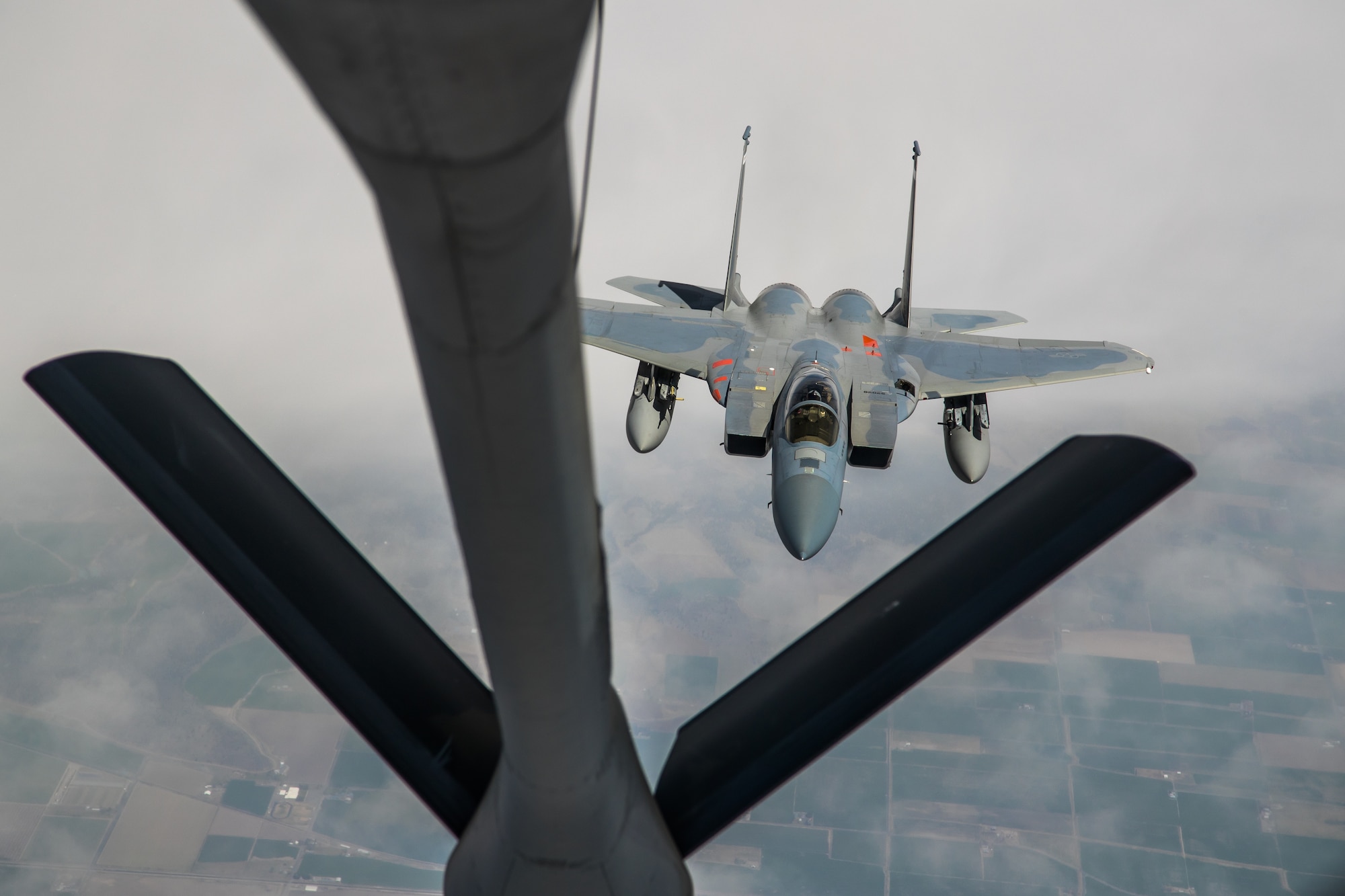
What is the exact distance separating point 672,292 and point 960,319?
7341 millimetres

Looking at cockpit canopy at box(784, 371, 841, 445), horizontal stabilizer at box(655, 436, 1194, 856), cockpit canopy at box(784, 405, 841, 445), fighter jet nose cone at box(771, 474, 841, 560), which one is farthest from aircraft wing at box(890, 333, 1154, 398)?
horizontal stabilizer at box(655, 436, 1194, 856)

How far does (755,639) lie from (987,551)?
96.4 ft

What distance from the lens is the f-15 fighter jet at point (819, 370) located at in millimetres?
14773

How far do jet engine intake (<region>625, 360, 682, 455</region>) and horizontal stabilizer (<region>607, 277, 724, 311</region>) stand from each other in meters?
3.17

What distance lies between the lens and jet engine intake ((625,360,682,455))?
18.3 metres

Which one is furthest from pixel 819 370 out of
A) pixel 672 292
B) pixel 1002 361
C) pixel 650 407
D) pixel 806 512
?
pixel 672 292

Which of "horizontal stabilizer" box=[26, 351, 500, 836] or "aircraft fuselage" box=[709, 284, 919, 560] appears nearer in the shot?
"horizontal stabilizer" box=[26, 351, 500, 836]

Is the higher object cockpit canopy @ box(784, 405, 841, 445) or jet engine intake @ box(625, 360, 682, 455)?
cockpit canopy @ box(784, 405, 841, 445)

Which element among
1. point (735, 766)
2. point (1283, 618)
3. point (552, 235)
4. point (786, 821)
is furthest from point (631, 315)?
point (1283, 618)

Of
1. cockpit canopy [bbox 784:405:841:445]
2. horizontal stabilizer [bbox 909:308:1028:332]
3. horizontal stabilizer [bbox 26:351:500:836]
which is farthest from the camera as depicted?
horizontal stabilizer [bbox 909:308:1028:332]

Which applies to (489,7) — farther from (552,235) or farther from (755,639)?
(755,639)

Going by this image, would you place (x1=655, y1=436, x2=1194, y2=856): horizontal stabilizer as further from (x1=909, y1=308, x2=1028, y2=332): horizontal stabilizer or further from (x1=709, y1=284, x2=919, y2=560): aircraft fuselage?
(x1=909, y1=308, x2=1028, y2=332): horizontal stabilizer

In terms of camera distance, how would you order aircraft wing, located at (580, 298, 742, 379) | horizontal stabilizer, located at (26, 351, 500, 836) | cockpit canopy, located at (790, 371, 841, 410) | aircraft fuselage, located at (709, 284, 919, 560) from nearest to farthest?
horizontal stabilizer, located at (26, 351, 500, 836), aircraft fuselage, located at (709, 284, 919, 560), cockpit canopy, located at (790, 371, 841, 410), aircraft wing, located at (580, 298, 742, 379)

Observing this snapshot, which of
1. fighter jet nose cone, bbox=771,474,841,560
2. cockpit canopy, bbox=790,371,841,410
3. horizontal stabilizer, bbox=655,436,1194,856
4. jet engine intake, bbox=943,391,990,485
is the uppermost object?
horizontal stabilizer, bbox=655,436,1194,856
